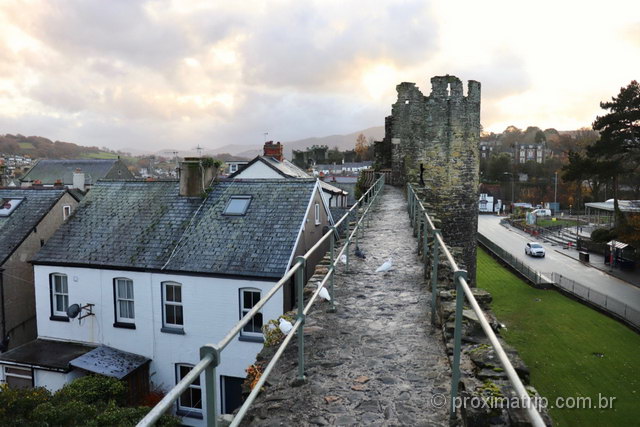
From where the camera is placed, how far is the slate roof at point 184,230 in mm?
12961

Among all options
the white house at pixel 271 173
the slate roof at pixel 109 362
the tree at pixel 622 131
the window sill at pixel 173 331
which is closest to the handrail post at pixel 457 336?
the slate roof at pixel 109 362

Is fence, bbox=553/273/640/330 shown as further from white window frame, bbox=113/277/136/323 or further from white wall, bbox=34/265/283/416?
white window frame, bbox=113/277/136/323

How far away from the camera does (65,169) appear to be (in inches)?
1560

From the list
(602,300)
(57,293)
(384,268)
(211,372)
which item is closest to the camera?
(211,372)

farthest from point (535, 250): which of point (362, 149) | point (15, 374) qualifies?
point (362, 149)

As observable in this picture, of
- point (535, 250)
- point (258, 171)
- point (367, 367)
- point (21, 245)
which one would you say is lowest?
point (535, 250)

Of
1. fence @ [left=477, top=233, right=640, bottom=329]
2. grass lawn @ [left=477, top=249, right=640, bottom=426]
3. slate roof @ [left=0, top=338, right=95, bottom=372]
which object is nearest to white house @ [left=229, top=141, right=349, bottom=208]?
grass lawn @ [left=477, top=249, right=640, bottom=426]

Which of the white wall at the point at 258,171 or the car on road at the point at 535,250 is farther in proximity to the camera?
the car on road at the point at 535,250

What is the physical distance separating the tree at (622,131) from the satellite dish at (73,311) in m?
30.9

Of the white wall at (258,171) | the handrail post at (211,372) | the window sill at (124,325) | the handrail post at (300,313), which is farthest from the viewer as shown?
the white wall at (258,171)

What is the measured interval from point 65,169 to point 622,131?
43.1 m

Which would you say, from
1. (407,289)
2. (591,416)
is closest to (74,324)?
(407,289)

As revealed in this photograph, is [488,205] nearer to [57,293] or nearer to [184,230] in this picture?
[184,230]

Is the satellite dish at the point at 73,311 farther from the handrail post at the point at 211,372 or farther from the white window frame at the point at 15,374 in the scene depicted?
the handrail post at the point at 211,372
